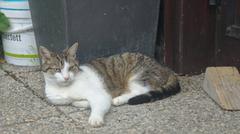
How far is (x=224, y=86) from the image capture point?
3746mm

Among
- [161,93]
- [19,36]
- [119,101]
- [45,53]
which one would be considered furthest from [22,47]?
[161,93]

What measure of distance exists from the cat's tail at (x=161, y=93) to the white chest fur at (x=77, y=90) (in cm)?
22

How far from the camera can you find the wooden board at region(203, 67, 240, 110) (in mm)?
3584

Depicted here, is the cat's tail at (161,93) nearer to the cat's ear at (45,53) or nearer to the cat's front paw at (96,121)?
the cat's front paw at (96,121)

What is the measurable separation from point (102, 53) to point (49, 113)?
82 centimetres

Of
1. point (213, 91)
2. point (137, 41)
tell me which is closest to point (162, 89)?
Answer: point (213, 91)

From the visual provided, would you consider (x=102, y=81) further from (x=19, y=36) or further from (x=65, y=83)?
(x=19, y=36)

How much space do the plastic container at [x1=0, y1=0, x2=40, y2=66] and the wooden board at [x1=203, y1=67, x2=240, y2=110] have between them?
1778mm

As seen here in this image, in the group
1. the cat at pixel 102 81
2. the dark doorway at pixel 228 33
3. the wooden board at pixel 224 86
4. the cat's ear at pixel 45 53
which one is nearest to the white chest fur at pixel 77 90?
the cat at pixel 102 81

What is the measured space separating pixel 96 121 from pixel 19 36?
5.71 ft

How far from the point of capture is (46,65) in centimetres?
358

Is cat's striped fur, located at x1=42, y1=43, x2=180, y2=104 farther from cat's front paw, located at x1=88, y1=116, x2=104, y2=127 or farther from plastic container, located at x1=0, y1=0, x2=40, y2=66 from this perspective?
plastic container, located at x1=0, y1=0, x2=40, y2=66

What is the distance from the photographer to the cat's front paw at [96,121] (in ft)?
10.7

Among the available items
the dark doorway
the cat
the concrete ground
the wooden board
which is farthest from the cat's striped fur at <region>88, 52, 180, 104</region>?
the dark doorway
